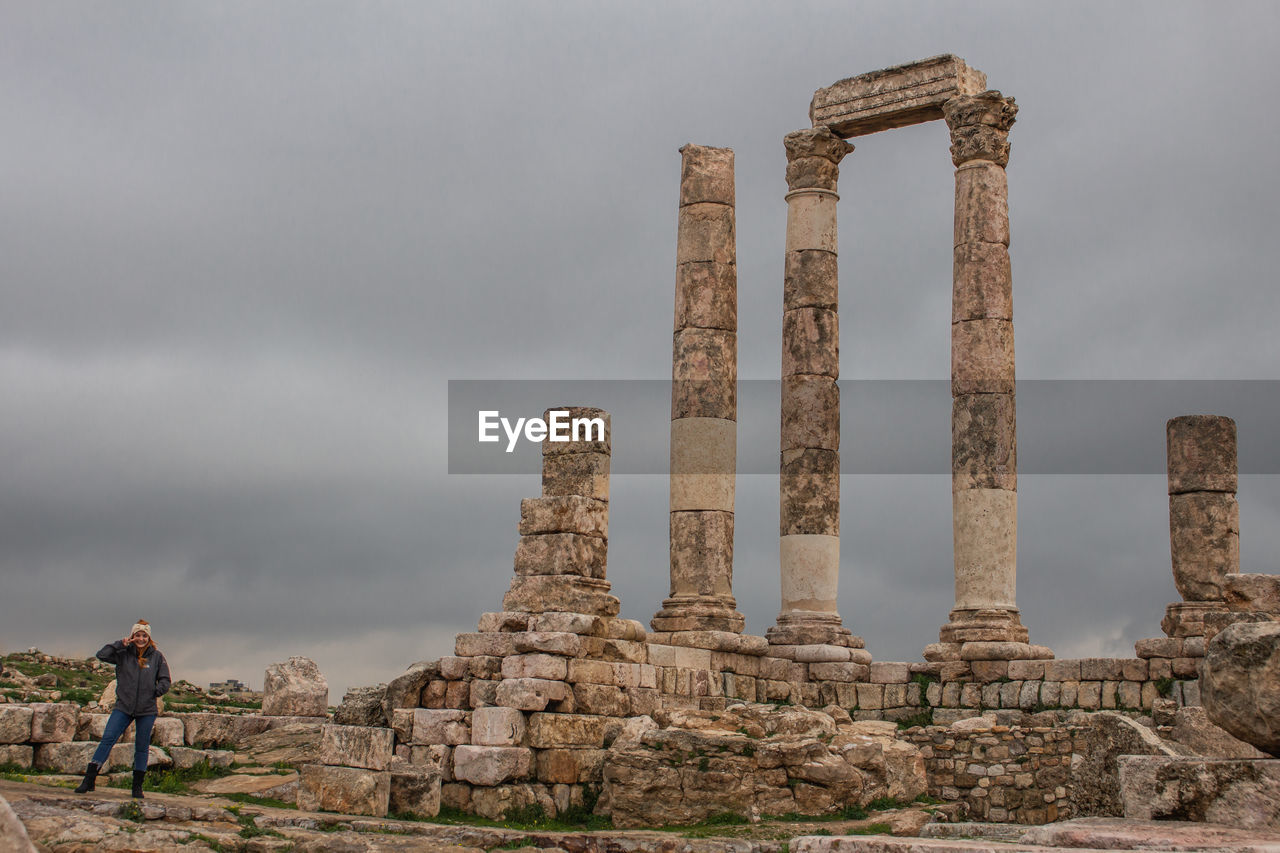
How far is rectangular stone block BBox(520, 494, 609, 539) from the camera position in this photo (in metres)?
19.5

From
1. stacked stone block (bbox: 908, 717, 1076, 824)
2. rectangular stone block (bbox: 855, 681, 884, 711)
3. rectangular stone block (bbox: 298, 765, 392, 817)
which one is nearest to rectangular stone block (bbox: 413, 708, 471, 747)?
rectangular stone block (bbox: 298, 765, 392, 817)

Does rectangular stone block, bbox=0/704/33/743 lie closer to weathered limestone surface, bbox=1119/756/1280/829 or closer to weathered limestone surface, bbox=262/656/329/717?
weathered limestone surface, bbox=262/656/329/717

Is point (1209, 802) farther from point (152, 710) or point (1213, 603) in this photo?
point (1213, 603)

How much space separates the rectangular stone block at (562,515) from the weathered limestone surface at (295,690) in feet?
17.3

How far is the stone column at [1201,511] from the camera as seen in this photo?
23.5 m

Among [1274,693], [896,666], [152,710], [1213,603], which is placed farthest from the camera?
[896,666]

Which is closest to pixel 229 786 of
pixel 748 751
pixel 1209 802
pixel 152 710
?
pixel 152 710

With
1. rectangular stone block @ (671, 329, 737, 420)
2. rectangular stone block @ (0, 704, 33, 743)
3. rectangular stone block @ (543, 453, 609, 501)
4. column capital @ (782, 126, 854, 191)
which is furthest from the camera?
column capital @ (782, 126, 854, 191)

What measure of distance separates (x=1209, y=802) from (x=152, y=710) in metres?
10.7

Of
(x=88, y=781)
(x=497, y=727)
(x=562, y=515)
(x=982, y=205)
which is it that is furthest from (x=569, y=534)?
(x=982, y=205)

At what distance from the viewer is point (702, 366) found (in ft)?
81.3

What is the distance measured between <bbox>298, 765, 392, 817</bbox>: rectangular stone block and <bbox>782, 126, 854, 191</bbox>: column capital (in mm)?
14461

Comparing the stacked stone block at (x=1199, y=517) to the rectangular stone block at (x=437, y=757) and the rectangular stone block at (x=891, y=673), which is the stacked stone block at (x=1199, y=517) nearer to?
the rectangular stone block at (x=891, y=673)

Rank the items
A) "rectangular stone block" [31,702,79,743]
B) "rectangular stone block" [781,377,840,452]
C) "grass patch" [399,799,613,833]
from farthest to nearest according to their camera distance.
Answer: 1. "rectangular stone block" [781,377,840,452]
2. "rectangular stone block" [31,702,79,743]
3. "grass patch" [399,799,613,833]
